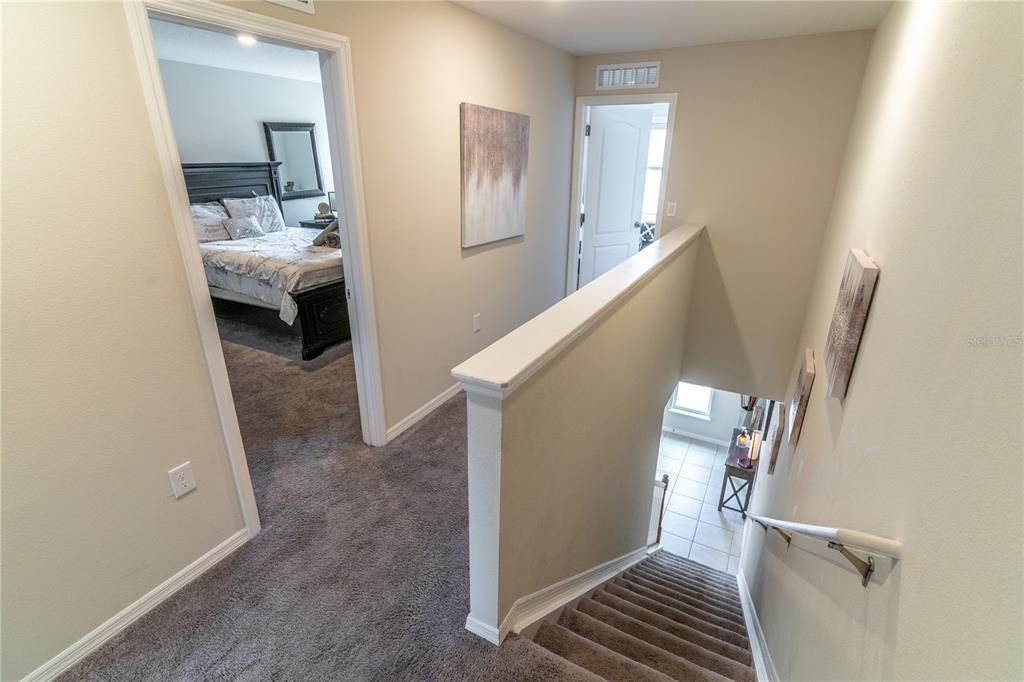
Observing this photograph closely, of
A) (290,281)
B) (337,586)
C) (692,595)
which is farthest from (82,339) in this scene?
(692,595)

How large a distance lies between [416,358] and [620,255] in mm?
3030

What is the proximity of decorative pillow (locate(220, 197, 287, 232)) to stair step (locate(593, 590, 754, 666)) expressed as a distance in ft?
17.3

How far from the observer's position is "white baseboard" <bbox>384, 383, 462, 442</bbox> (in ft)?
8.97

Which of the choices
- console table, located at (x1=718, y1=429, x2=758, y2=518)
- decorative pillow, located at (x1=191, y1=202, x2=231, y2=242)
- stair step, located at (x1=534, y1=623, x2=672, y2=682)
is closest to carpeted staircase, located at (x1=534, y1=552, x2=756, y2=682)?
stair step, located at (x1=534, y1=623, x2=672, y2=682)

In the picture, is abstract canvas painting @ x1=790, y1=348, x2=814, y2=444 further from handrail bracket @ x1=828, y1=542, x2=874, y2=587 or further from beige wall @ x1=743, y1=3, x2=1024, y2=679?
handrail bracket @ x1=828, y1=542, x2=874, y2=587

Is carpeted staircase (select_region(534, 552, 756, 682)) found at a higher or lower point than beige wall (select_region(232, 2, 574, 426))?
lower

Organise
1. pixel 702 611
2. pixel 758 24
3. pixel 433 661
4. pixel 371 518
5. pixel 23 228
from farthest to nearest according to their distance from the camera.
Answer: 1. pixel 758 24
2. pixel 702 611
3. pixel 371 518
4. pixel 433 661
5. pixel 23 228

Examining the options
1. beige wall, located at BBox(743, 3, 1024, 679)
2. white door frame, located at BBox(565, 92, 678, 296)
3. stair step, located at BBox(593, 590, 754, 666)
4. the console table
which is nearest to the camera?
beige wall, located at BBox(743, 3, 1024, 679)

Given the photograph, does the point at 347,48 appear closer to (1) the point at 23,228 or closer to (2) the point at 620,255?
(1) the point at 23,228

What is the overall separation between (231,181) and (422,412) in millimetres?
4580

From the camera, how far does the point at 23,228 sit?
1.23 m

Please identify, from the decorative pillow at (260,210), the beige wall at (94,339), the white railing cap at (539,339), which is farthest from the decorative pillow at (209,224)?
the white railing cap at (539,339)

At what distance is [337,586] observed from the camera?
71.6 inches

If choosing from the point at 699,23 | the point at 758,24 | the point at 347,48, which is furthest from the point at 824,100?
the point at 347,48
